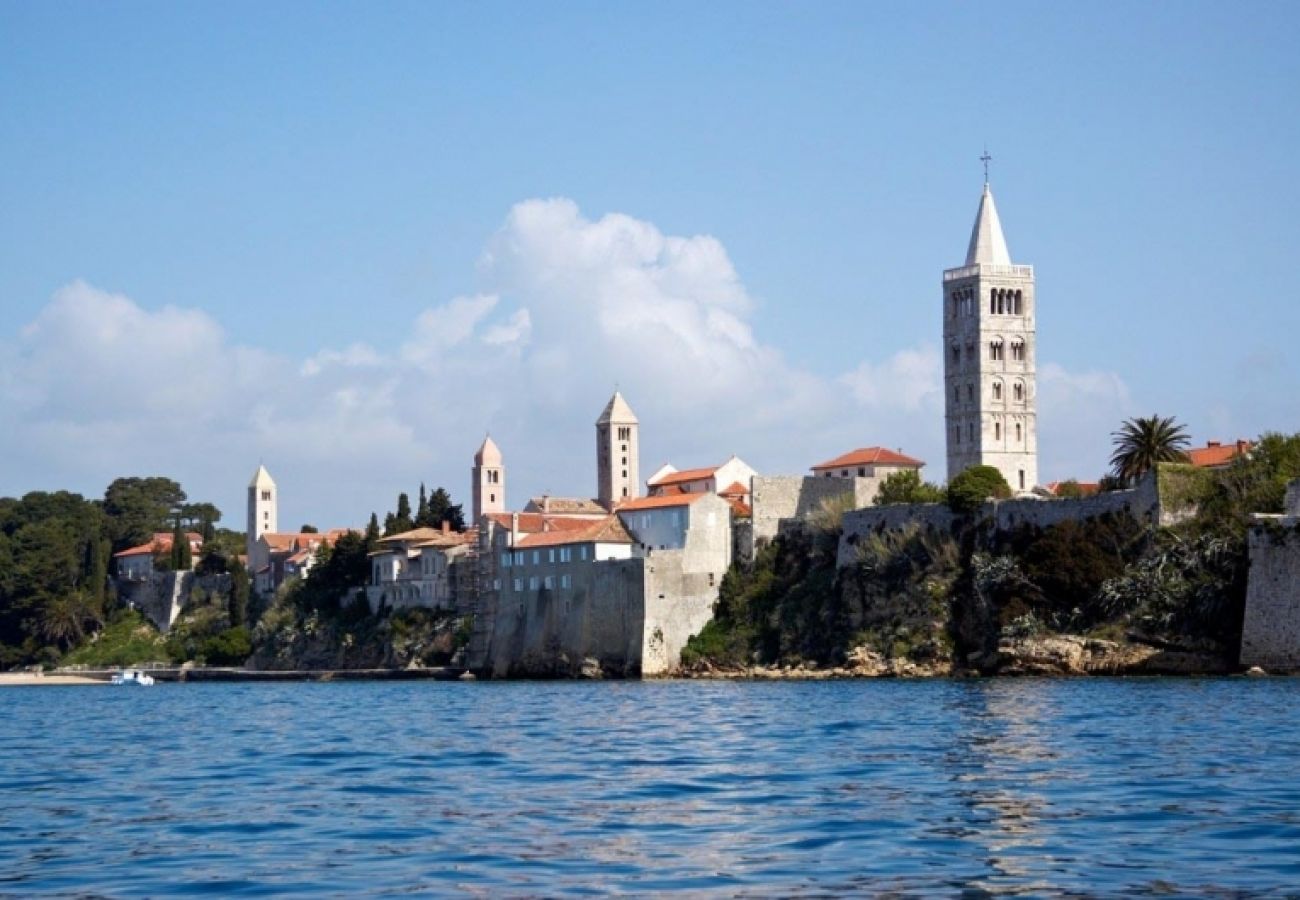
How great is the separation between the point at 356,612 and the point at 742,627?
96.9 ft

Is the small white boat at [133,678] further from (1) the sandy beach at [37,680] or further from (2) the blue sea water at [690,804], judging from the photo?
(2) the blue sea water at [690,804]

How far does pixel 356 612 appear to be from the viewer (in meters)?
93.6

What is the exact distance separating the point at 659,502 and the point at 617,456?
28.9m

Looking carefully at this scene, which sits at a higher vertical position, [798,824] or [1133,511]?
[1133,511]

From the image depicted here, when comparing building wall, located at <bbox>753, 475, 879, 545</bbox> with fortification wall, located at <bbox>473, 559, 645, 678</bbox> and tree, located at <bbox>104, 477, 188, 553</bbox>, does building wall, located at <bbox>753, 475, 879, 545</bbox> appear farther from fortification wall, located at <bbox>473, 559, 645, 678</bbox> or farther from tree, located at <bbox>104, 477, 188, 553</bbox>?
tree, located at <bbox>104, 477, 188, 553</bbox>

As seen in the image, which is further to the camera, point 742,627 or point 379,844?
point 742,627

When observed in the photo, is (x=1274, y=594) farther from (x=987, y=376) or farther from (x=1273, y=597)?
(x=987, y=376)

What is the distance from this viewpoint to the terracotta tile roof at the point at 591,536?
76.5 metres

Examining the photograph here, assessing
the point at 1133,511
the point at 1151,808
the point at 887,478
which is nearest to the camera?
the point at 1151,808

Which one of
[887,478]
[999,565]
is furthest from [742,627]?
[999,565]

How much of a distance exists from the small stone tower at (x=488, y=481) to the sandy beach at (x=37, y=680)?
23330 mm

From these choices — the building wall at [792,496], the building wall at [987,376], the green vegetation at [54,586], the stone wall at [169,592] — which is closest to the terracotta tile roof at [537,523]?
the building wall at [792,496]

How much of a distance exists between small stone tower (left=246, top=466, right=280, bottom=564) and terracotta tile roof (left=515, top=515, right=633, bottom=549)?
Result: 4710 cm

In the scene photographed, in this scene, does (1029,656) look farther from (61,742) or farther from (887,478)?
(61,742)
